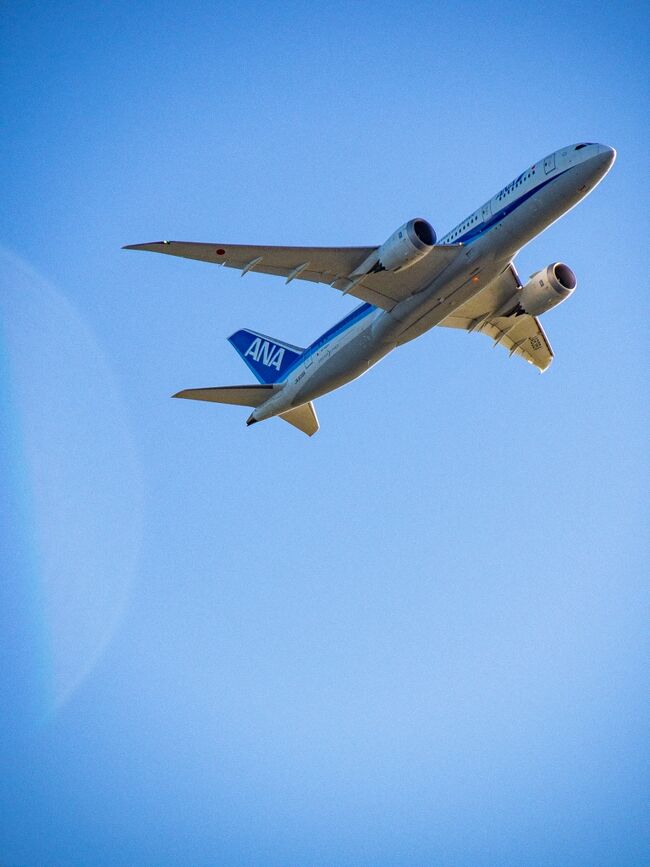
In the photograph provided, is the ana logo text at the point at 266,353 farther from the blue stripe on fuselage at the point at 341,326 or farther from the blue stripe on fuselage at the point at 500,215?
the blue stripe on fuselage at the point at 500,215

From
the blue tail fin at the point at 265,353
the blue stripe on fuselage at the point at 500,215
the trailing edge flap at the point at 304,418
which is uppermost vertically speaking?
the blue tail fin at the point at 265,353

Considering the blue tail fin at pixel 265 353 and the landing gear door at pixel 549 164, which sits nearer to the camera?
the landing gear door at pixel 549 164

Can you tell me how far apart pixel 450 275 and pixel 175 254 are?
8740mm

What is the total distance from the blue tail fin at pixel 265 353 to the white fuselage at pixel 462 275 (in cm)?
239

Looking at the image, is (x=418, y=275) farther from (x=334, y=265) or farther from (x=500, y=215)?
(x=500, y=215)

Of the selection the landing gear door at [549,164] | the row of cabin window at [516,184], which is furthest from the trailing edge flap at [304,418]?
the landing gear door at [549,164]

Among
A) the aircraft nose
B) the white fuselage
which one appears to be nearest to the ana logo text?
the white fuselage

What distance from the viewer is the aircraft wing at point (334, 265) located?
25.8 metres

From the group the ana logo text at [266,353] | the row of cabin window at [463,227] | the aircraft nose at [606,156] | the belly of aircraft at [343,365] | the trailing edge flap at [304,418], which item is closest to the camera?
the aircraft nose at [606,156]

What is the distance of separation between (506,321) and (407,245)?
398 inches

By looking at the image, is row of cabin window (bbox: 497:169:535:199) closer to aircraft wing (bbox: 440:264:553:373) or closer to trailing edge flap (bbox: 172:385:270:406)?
aircraft wing (bbox: 440:264:553:373)

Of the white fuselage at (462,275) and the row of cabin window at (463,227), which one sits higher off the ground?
the row of cabin window at (463,227)

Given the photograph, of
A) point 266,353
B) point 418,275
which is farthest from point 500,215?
point 266,353

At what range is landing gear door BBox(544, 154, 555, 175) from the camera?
2458 cm
